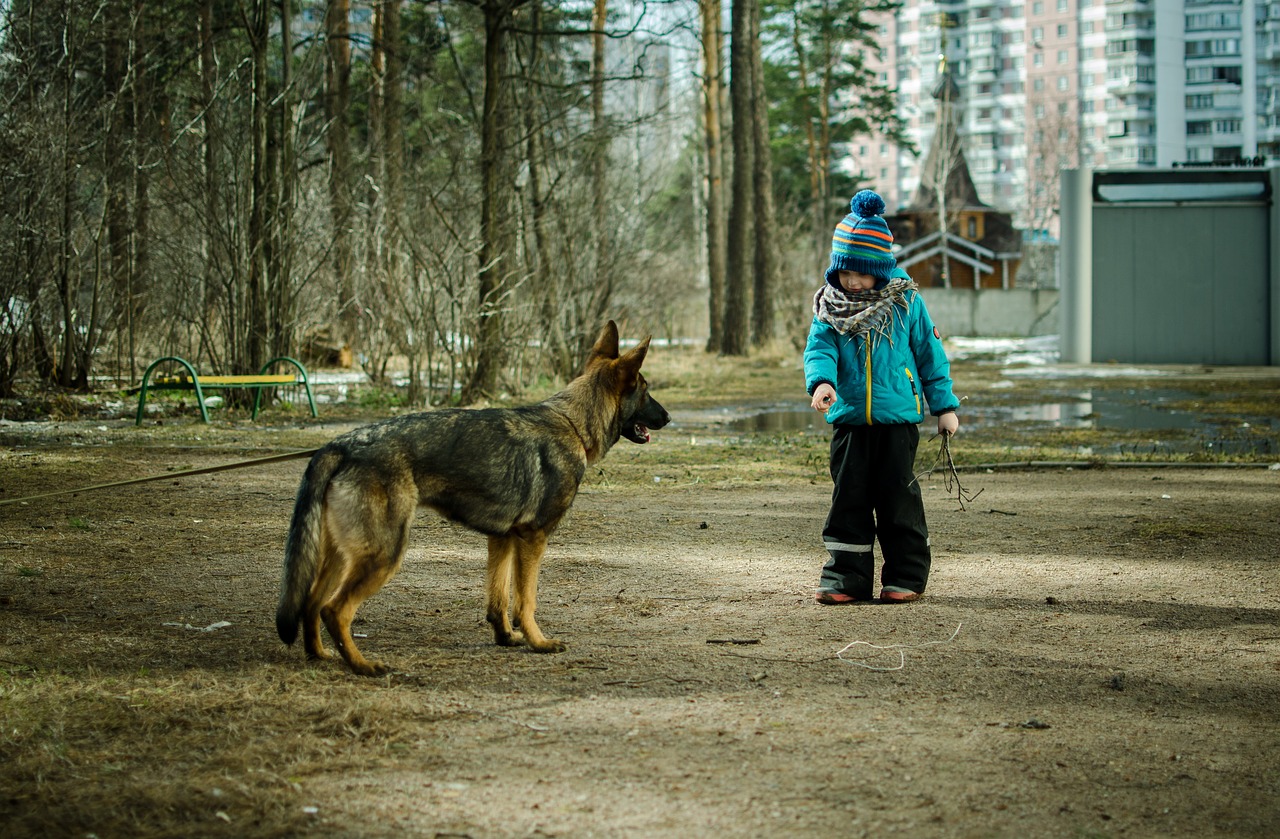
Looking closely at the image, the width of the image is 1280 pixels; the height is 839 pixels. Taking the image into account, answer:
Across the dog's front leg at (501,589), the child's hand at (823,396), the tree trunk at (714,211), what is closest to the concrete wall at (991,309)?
the tree trunk at (714,211)

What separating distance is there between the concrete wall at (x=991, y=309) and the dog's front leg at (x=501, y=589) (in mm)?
48143

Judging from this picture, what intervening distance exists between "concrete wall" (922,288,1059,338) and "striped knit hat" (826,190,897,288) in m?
46.6

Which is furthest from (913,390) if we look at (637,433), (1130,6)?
(1130,6)

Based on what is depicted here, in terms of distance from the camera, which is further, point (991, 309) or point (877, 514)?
point (991, 309)

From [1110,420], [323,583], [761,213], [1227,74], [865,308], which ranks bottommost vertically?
[323,583]

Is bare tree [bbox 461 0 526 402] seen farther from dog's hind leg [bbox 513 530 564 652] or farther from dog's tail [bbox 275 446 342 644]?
dog's tail [bbox 275 446 342 644]

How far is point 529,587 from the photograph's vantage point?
553 centimetres

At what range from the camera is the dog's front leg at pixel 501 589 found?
562 cm

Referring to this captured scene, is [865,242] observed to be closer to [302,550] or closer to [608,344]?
[608,344]

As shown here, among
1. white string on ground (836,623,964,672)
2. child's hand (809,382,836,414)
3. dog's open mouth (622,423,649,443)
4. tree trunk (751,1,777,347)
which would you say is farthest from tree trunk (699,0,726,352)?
Result: white string on ground (836,623,964,672)

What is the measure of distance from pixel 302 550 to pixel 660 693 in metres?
1.45

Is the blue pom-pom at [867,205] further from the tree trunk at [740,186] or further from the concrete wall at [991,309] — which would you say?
the concrete wall at [991,309]

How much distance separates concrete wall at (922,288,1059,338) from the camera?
52344 mm

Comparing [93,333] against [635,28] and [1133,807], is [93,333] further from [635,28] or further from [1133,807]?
[1133,807]
